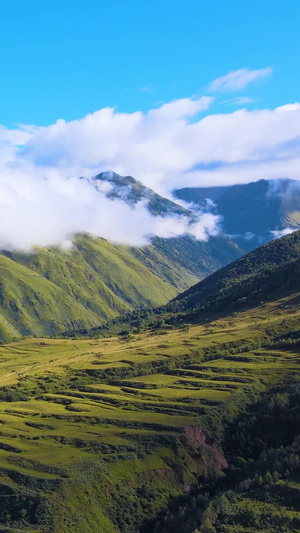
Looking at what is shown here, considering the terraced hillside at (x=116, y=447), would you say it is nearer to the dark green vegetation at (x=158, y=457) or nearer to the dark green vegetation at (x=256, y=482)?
the dark green vegetation at (x=158, y=457)

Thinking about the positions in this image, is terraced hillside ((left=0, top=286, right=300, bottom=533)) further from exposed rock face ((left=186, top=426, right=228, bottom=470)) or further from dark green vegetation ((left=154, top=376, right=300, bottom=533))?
dark green vegetation ((left=154, top=376, right=300, bottom=533))

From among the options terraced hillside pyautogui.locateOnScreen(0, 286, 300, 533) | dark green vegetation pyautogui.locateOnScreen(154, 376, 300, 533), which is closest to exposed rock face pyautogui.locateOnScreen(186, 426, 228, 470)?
terraced hillside pyautogui.locateOnScreen(0, 286, 300, 533)

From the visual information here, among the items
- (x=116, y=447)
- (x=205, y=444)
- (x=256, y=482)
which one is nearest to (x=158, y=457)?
(x=116, y=447)

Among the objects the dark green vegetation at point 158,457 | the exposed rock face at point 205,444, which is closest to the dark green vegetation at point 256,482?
the dark green vegetation at point 158,457

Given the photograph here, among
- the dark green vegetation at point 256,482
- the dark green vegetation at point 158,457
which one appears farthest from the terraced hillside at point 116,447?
the dark green vegetation at point 256,482

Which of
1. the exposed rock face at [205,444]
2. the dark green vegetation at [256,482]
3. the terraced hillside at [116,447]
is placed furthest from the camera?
the exposed rock face at [205,444]

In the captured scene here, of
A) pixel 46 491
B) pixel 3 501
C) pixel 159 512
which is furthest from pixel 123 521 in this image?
pixel 3 501

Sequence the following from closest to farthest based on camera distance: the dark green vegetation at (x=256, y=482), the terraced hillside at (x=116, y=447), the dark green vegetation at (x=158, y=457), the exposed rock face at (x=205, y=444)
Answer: the dark green vegetation at (x=256, y=482)
the dark green vegetation at (x=158, y=457)
the terraced hillside at (x=116, y=447)
the exposed rock face at (x=205, y=444)

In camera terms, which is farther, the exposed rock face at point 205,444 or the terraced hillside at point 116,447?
the exposed rock face at point 205,444

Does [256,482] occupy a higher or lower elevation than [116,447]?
lower

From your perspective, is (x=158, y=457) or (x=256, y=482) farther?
(x=158, y=457)

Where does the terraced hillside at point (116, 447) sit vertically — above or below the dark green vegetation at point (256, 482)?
above

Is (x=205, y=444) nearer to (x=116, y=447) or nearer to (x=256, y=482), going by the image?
(x=116, y=447)
